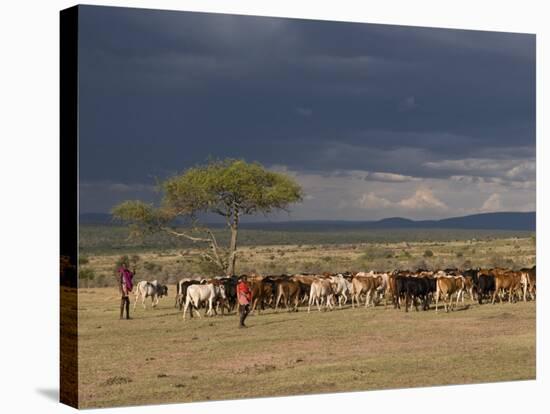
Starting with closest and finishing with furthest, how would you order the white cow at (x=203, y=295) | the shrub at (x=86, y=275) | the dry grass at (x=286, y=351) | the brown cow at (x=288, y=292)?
1. the shrub at (x=86, y=275)
2. the dry grass at (x=286, y=351)
3. the white cow at (x=203, y=295)
4. the brown cow at (x=288, y=292)

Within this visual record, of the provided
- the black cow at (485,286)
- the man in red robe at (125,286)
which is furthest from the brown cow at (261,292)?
the black cow at (485,286)

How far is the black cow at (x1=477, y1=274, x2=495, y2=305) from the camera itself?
27281mm

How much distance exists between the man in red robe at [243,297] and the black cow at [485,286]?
5311mm

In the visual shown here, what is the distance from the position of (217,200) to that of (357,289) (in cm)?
330

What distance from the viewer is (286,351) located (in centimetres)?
2364

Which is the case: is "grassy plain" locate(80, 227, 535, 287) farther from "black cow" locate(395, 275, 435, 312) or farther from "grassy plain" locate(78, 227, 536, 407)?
"black cow" locate(395, 275, 435, 312)

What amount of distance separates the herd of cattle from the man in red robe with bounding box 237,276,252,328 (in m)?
0.11

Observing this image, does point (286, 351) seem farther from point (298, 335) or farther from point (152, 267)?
point (152, 267)

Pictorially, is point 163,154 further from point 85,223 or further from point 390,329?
point 390,329

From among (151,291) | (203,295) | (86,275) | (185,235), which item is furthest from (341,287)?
(86,275)

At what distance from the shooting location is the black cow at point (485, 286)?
27.3 meters

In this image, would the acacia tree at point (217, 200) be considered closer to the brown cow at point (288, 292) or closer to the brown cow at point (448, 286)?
the brown cow at point (288, 292)

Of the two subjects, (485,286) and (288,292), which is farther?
(485,286)

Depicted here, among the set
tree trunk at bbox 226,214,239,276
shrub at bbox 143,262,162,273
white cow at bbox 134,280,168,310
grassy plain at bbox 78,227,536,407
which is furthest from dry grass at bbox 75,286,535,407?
tree trunk at bbox 226,214,239,276
